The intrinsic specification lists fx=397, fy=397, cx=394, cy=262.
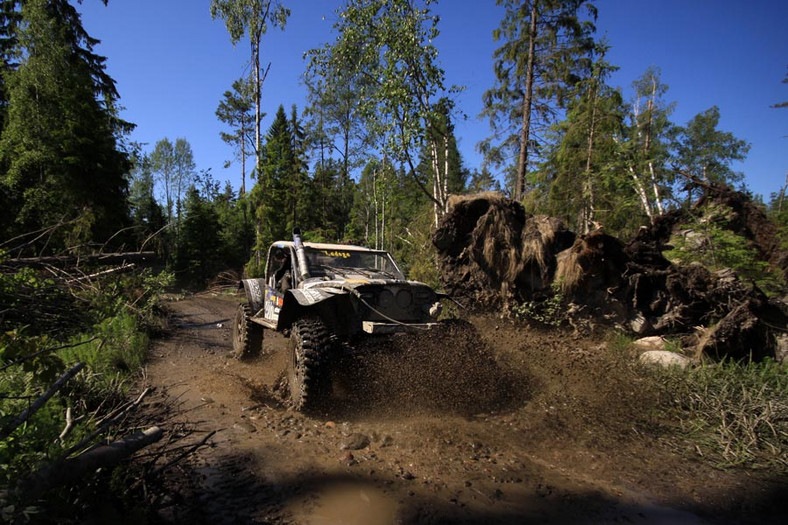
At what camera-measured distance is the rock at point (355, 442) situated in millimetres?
3795

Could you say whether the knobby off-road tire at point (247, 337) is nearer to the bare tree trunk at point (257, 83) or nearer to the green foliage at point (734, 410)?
the green foliage at point (734, 410)

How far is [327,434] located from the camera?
4.09 metres

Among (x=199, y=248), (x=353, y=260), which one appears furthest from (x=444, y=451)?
(x=199, y=248)

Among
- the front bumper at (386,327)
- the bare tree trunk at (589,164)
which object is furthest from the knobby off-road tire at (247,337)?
the bare tree trunk at (589,164)

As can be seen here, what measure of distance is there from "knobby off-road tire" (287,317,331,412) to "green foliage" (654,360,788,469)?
381cm

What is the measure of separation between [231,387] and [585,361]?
5440mm

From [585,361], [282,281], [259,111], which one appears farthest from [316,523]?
[259,111]

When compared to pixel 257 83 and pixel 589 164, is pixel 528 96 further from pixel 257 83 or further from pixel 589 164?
pixel 257 83

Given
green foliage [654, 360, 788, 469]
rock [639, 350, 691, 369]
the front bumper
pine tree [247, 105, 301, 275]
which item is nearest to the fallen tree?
rock [639, 350, 691, 369]

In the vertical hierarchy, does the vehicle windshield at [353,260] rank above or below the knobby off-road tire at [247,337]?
above

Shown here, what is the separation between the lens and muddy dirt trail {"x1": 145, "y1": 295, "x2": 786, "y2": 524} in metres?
2.87

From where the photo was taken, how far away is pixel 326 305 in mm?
5047

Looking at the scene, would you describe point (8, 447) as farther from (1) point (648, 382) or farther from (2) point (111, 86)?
(2) point (111, 86)

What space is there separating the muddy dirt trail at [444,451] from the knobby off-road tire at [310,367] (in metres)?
0.23
